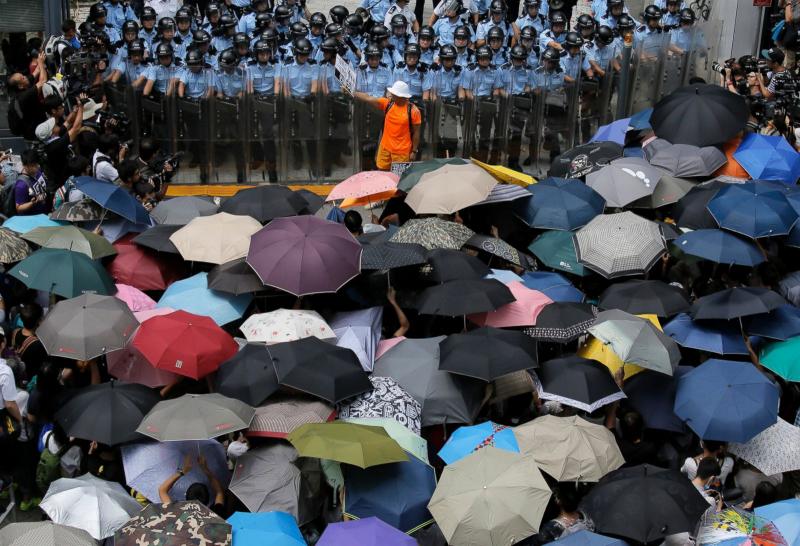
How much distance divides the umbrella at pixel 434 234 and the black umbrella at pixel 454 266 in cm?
53

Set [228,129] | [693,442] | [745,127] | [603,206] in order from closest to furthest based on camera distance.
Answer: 1. [693,442]
2. [603,206]
3. [745,127]
4. [228,129]

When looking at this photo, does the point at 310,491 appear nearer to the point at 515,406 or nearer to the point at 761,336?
the point at 515,406

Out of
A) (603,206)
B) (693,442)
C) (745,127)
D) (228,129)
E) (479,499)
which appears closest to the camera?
(479,499)

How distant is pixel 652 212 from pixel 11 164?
300 inches

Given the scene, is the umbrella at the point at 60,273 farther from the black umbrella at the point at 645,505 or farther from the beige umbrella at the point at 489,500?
the black umbrella at the point at 645,505

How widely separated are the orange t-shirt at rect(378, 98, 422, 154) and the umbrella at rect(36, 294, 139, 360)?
6.41 m

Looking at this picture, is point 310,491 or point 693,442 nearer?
point 310,491

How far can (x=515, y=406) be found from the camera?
37.0 ft

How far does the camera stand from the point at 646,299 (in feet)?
38.9

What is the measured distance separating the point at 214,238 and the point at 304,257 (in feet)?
4.07

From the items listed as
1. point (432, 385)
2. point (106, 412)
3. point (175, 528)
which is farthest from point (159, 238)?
point (175, 528)

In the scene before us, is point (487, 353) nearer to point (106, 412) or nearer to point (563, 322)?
point (563, 322)


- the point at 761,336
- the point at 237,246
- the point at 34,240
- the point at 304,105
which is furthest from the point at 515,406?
the point at 304,105

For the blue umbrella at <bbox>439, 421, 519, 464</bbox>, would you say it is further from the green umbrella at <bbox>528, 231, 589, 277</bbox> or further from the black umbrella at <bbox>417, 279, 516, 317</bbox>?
the green umbrella at <bbox>528, 231, 589, 277</bbox>
